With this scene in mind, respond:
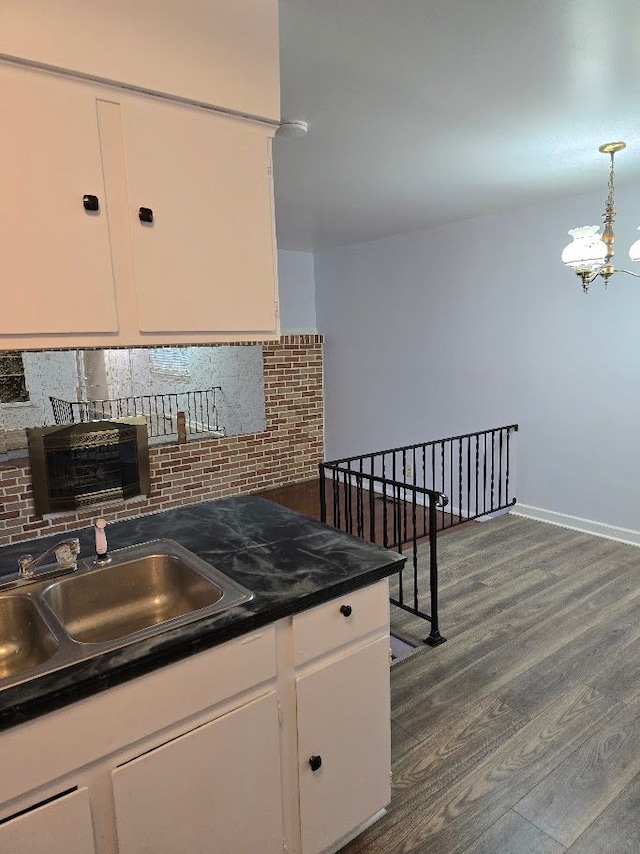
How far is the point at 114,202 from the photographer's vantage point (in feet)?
4.85

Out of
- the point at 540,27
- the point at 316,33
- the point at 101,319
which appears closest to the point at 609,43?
the point at 540,27

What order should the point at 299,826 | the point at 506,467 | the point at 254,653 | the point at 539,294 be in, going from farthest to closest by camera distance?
1. the point at 506,467
2. the point at 539,294
3. the point at 299,826
4. the point at 254,653

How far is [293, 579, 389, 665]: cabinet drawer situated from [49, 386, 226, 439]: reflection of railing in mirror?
3.02m

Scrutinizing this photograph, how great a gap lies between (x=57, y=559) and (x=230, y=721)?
0.71 m

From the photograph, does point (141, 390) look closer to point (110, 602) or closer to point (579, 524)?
point (110, 602)

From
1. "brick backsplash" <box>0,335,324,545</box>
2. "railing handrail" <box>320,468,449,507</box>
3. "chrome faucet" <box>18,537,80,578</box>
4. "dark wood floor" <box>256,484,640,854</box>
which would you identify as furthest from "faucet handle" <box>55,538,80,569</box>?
"brick backsplash" <box>0,335,324,545</box>

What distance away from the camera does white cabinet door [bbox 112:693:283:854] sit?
1259 mm

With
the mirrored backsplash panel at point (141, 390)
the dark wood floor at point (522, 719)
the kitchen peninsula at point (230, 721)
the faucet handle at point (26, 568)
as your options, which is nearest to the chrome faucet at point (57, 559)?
the faucet handle at point (26, 568)

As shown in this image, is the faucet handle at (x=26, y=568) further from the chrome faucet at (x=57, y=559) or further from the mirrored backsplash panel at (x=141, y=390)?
the mirrored backsplash panel at (x=141, y=390)

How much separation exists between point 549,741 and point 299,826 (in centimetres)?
112

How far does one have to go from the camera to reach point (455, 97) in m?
2.28

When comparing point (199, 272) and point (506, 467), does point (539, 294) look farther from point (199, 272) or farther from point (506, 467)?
point (199, 272)

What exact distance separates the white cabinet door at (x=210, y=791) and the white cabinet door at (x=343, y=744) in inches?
4.0

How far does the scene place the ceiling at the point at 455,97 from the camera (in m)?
1.72
